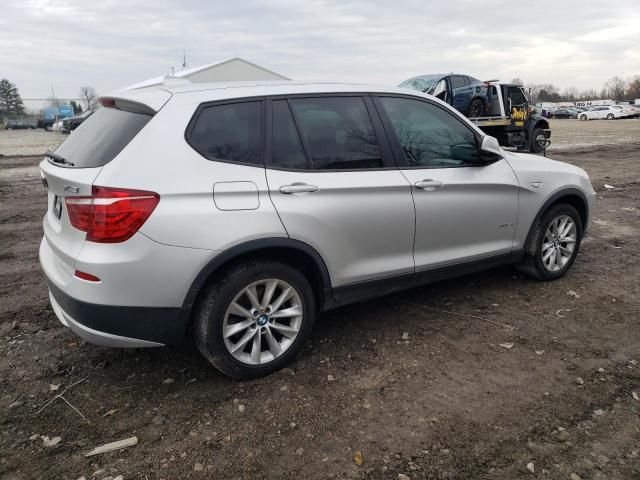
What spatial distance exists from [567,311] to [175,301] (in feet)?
10.1

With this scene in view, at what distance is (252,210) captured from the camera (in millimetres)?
2877

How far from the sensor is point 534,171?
4289 millimetres

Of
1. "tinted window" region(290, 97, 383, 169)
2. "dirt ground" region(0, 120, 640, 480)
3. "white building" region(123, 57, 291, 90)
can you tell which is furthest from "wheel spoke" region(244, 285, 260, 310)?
"white building" region(123, 57, 291, 90)

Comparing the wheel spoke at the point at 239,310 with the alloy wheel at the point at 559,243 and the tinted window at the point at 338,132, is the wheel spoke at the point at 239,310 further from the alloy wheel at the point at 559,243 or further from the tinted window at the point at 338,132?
the alloy wheel at the point at 559,243

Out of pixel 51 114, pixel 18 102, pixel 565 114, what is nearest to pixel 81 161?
pixel 51 114

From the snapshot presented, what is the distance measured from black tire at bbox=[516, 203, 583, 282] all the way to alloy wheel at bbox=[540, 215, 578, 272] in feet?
0.10

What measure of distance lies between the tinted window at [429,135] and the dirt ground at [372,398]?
1.22m

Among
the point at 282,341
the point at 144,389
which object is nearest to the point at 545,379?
the point at 282,341

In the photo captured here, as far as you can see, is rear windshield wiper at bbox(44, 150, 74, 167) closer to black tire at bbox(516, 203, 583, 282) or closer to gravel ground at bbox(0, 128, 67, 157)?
black tire at bbox(516, 203, 583, 282)

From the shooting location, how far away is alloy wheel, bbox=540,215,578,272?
4562 mm

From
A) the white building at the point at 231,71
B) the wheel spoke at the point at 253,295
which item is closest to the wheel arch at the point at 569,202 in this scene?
the wheel spoke at the point at 253,295

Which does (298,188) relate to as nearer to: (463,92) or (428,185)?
(428,185)

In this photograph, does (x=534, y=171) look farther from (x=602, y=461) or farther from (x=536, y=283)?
(x=602, y=461)

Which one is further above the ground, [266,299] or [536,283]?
[266,299]
